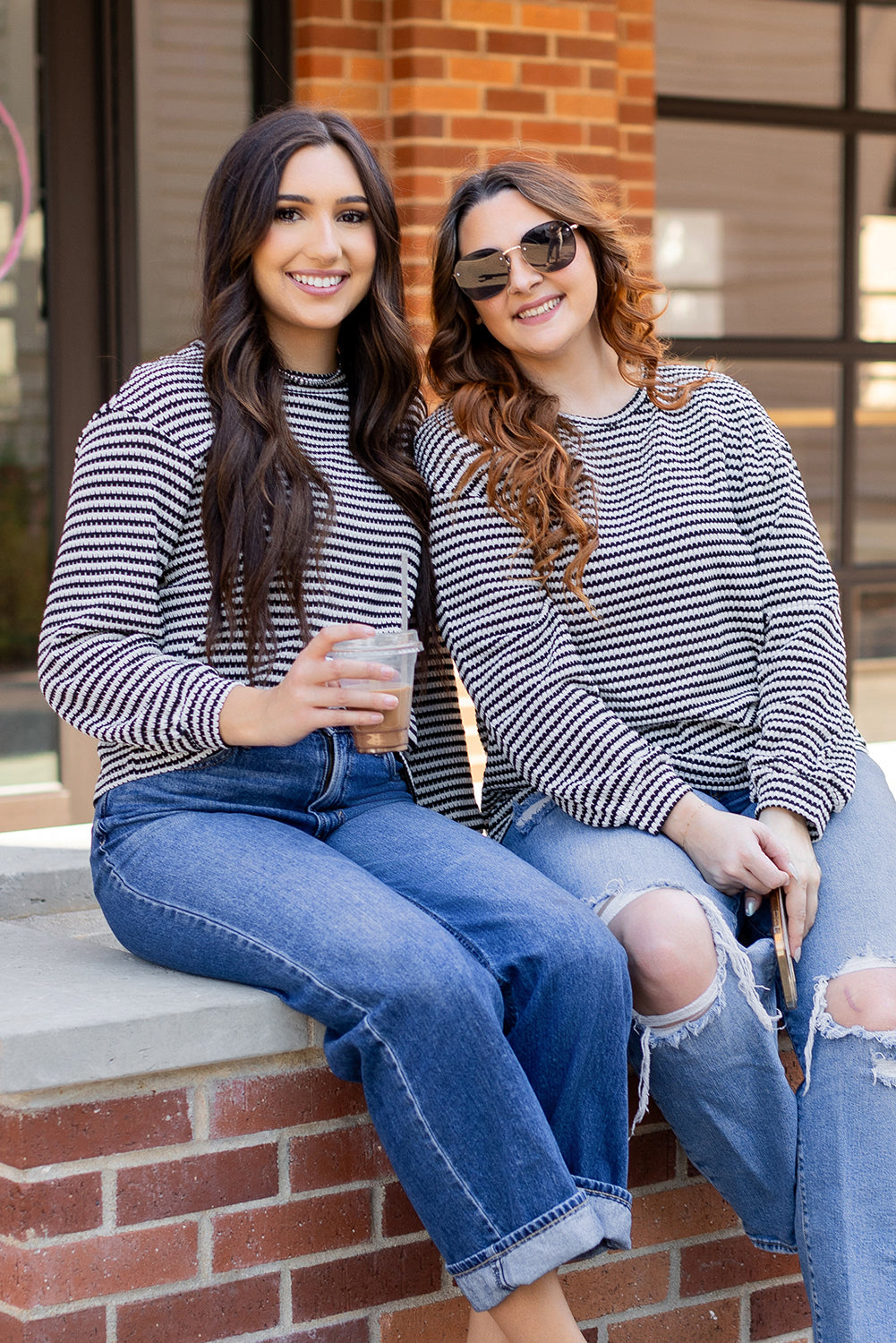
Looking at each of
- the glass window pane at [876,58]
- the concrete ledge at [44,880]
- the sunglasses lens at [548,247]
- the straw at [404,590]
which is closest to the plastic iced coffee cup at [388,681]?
the straw at [404,590]

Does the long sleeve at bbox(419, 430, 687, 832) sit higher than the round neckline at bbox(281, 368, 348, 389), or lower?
lower

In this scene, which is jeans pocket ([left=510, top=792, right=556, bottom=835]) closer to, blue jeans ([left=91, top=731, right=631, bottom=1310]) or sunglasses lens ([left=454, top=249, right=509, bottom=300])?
blue jeans ([left=91, top=731, right=631, bottom=1310])

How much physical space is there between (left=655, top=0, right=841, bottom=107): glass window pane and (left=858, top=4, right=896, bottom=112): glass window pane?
10 centimetres

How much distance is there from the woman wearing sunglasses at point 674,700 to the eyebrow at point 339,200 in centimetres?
23

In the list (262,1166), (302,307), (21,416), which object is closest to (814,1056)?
(262,1166)

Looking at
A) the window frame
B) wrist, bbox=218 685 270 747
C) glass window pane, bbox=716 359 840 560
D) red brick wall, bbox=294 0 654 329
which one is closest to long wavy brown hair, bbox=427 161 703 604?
wrist, bbox=218 685 270 747

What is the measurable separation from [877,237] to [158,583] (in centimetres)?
451

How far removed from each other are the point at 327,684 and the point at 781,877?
757 millimetres

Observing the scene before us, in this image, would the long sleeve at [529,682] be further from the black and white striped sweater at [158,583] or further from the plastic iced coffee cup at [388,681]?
the plastic iced coffee cup at [388,681]

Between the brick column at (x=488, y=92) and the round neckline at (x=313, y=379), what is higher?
the brick column at (x=488, y=92)

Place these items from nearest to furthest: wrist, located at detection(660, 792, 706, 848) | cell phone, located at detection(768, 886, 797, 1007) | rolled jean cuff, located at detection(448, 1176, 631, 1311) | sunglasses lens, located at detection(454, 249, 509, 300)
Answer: rolled jean cuff, located at detection(448, 1176, 631, 1311) < cell phone, located at detection(768, 886, 797, 1007) < wrist, located at detection(660, 792, 706, 848) < sunglasses lens, located at detection(454, 249, 509, 300)

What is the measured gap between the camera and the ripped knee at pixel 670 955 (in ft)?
7.38

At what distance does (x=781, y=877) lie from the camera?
2365 mm

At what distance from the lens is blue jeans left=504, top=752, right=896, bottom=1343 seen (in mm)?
2176
